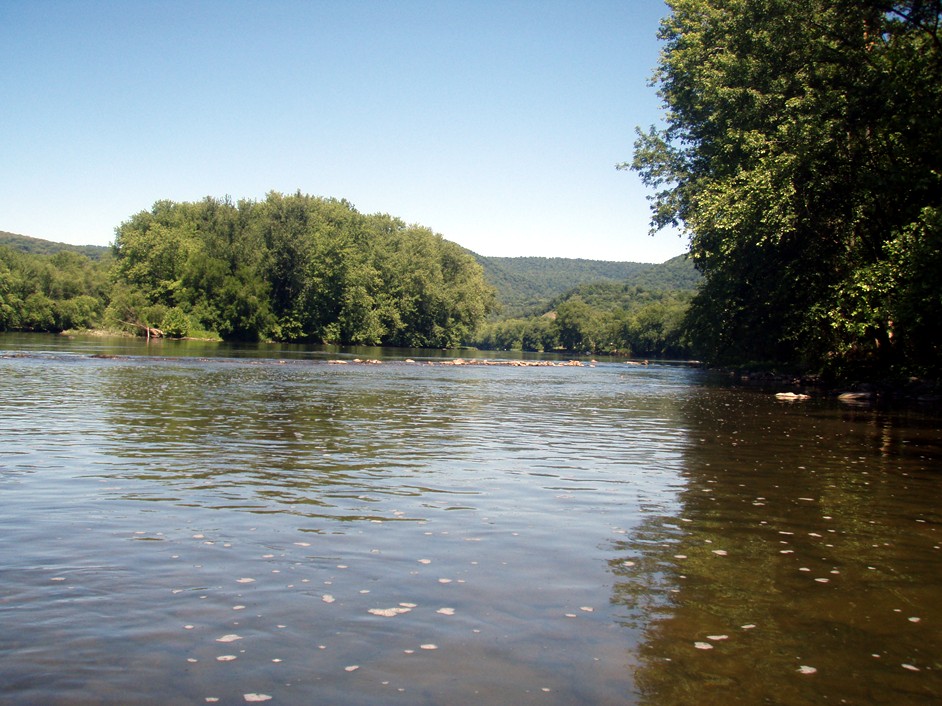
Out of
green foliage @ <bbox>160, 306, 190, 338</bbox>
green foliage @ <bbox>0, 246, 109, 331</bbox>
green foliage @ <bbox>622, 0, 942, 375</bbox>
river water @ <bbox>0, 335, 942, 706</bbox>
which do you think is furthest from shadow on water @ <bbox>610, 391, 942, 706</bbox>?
green foliage @ <bbox>0, 246, 109, 331</bbox>

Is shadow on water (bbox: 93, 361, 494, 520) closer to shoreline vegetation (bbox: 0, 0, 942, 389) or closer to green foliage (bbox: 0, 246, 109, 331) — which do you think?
shoreline vegetation (bbox: 0, 0, 942, 389)

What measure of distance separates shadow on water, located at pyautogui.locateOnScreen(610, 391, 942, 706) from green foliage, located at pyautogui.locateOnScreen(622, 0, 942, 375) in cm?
1421

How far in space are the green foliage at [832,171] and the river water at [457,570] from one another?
12099 mm

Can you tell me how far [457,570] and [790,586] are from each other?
342 cm

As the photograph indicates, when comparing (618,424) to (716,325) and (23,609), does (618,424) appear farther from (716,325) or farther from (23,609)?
(716,325)

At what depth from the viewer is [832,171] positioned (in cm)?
3184

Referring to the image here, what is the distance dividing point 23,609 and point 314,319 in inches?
4354

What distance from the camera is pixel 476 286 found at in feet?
403

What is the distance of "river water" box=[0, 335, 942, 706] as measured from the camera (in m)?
5.48

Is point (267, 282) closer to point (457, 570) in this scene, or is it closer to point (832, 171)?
point (832, 171)

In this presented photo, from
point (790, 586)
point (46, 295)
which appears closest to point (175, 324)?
point (46, 295)

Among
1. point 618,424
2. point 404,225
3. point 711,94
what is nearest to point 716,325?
point 711,94

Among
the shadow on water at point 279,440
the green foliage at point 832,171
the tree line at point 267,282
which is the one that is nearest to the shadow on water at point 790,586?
the shadow on water at point 279,440

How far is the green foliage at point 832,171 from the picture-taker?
90.5ft
